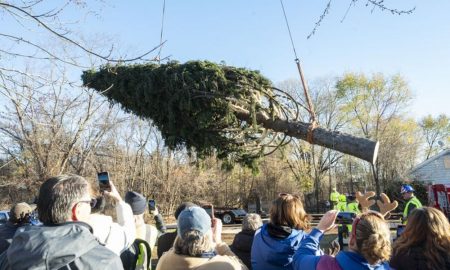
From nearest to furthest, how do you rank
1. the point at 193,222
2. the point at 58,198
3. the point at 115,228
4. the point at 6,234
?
the point at 58,198
the point at 193,222
the point at 115,228
the point at 6,234

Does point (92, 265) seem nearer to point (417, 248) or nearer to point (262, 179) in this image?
point (417, 248)

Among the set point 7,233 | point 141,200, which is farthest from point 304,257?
point 7,233

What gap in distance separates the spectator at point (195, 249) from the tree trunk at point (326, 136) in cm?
430

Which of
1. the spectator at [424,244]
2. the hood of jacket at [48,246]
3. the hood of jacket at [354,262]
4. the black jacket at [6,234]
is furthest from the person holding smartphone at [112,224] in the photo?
the spectator at [424,244]

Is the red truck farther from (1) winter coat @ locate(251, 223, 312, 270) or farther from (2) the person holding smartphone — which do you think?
(2) the person holding smartphone

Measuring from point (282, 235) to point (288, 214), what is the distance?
17 cm

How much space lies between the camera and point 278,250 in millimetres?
3572

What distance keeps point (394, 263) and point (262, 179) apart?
114 feet

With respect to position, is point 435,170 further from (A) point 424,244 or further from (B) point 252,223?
(A) point 424,244

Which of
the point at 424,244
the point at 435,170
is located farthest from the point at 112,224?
the point at 435,170

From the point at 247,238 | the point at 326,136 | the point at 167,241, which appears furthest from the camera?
the point at 326,136

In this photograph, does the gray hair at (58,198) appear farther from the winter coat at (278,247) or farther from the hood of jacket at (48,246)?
the winter coat at (278,247)

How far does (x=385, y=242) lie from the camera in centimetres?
280

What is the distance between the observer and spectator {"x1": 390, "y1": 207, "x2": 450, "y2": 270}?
2965mm
